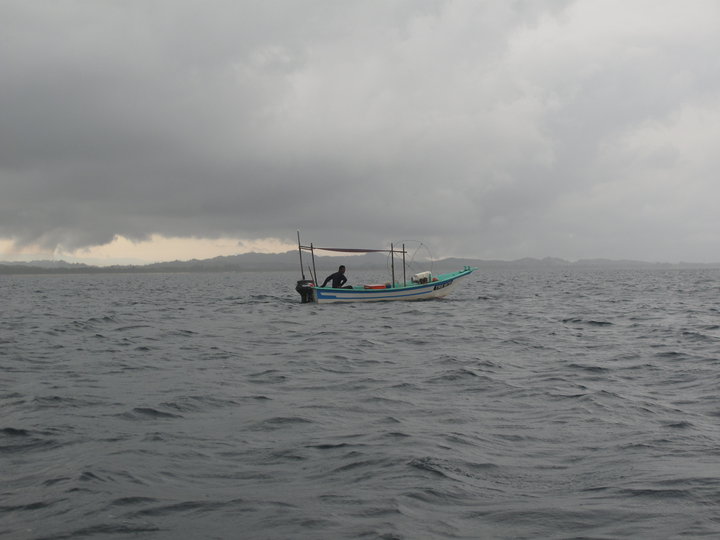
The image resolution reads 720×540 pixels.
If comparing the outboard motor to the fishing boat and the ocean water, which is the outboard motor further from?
the ocean water

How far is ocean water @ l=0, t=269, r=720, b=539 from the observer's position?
6910 mm

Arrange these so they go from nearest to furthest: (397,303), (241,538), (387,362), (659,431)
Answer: (241,538) < (659,431) < (387,362) < (397,303)

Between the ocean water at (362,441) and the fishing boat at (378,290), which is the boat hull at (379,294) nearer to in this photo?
the fishing boat at (378,290)

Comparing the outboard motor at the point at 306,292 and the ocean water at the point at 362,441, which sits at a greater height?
the outboard motor at the point at 306,292

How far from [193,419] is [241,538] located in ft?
17.2

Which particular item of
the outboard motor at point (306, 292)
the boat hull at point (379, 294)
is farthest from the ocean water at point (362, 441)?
the outboard motor at point (306, 292)

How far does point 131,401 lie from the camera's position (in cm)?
1295

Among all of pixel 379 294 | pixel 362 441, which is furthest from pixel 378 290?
pixel 362 441

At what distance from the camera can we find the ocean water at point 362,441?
691 cm

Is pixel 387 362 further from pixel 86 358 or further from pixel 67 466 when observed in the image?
pixel 67 466

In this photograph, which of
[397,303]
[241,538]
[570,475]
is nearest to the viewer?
[241,538]

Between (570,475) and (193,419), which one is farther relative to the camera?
(193,419)

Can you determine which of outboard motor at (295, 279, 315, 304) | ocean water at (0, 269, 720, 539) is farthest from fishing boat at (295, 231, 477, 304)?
ocean water at (0, 269, 720, 539)

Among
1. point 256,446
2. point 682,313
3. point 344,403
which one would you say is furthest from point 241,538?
point 682,313
